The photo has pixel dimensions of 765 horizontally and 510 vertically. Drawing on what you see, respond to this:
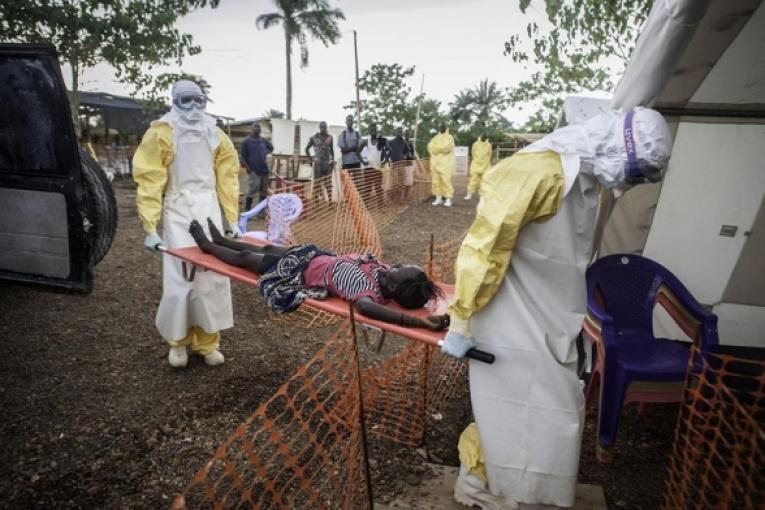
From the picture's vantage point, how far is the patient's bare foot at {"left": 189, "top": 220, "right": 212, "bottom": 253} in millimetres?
3188

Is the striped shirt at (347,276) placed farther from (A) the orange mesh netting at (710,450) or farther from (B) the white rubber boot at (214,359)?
(A) the orange mesh netting at (710,450)

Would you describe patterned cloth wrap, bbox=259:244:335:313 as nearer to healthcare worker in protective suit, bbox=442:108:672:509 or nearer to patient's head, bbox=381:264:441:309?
patient's head, bbox=381:264:441:309

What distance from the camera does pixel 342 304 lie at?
8.66ft

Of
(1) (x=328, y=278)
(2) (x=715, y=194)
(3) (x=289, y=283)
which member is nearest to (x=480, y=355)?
(1) (x=328, y=278)

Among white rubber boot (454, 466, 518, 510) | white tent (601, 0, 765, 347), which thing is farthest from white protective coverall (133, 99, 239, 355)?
white tent (601, 0, 765, 347)

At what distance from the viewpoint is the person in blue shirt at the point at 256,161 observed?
28.8 ft

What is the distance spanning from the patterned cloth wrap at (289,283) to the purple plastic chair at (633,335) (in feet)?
5.35

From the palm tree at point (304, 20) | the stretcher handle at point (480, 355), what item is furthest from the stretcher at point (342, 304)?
the palm tree at point (304, 20)

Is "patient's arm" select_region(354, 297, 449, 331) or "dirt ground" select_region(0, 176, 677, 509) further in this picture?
"dirt ground" select_region(0, 176, 677, 509)

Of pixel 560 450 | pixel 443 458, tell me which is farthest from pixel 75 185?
pixel 560 450

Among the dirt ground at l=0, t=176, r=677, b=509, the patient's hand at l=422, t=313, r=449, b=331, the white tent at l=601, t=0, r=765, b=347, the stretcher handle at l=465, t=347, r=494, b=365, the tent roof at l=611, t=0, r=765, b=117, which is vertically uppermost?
the tent roof at l=611, t=0, r=765, b=117

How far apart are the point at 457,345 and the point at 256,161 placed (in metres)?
7.80

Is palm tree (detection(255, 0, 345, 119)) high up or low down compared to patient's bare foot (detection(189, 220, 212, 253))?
up

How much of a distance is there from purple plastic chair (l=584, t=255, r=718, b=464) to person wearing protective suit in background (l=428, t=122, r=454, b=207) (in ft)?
29.0
